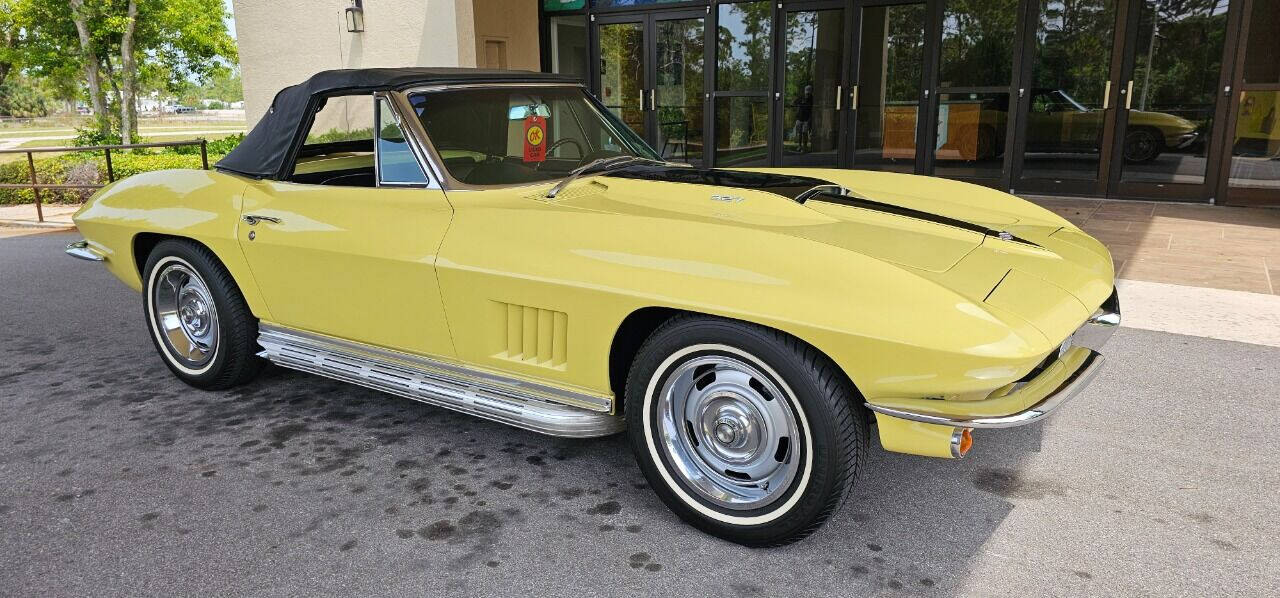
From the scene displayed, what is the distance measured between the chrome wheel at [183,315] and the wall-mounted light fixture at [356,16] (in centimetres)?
987

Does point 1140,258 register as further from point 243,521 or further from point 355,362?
point 243,521

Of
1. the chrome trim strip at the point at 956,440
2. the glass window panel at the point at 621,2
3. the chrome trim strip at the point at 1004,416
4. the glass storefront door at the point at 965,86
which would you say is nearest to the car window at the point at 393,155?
the chrome trim strip at the point at 1004,416

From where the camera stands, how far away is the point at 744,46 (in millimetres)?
12539

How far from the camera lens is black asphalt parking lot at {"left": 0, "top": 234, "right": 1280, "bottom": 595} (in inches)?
101

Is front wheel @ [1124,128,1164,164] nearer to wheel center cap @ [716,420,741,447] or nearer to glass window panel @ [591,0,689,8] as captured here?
glass window panel @ [591,0,689,8]

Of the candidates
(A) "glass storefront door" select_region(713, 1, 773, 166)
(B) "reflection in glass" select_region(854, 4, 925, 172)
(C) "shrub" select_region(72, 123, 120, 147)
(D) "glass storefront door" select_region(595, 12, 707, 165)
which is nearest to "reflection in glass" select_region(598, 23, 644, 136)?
(D) "glass storefront door" select_region(595, 12, 707, 165)

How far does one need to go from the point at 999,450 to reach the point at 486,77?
8.71 ft

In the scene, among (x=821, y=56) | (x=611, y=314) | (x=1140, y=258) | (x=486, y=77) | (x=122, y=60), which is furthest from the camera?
(x=122, y=60)

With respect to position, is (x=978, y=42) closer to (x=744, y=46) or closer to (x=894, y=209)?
(x=744, y=46)

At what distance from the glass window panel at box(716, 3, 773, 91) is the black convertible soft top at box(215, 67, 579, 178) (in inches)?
348

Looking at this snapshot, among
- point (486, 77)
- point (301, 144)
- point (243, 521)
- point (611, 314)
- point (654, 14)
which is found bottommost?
point (243, 521)

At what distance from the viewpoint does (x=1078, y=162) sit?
1076 centimetres

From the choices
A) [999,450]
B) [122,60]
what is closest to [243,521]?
[999,450]

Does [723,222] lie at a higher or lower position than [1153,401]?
higher
